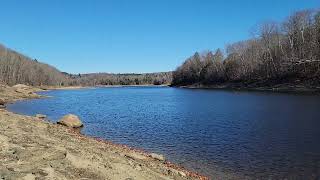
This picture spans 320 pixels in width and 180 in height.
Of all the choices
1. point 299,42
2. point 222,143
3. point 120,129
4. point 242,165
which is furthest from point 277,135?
point 299,42

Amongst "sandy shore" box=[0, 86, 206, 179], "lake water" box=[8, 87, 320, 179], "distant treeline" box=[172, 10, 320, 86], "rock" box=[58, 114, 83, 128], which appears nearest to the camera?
"sandy shore" box=[0, 86, 206, 179]

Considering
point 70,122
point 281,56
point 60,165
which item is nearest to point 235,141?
point 70,122

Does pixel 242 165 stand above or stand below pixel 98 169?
below

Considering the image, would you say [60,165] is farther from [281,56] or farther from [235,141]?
[281,56]

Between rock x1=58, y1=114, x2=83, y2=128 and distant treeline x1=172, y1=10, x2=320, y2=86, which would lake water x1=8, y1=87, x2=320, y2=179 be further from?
distant treeline x1=172, y1=10, x2=320, y2=86

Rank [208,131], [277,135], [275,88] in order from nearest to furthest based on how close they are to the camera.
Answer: [277,135], [208,131], [275,88]

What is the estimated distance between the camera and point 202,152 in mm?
26734

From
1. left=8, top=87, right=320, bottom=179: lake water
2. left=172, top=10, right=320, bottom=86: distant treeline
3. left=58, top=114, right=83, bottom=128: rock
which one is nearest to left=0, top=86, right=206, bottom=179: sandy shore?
left=8, top=87, right=320, bottom=179: lake water

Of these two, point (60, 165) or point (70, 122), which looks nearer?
point (60, 165)

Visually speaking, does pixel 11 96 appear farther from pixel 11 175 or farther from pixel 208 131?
pixel 11 175

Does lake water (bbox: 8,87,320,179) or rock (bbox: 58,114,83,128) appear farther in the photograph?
rock (bbox: 58,114,83,128)

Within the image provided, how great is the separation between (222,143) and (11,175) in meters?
19.4

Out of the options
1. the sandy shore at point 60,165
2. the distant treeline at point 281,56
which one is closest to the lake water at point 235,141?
the sandy shore at point 60,165

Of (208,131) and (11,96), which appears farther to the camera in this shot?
(11,96)
